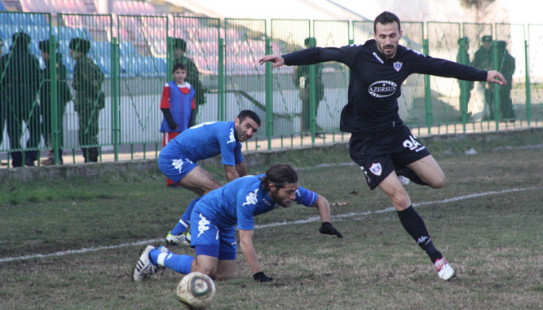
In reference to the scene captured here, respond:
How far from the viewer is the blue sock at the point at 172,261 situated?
251 inches

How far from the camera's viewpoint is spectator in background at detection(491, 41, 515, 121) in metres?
20.8

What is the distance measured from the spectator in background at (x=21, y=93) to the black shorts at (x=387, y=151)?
24.1 feet

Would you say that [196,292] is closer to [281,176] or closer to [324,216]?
[281,176]

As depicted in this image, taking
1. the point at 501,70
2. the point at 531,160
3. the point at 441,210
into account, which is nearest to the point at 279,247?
the point at 441,210

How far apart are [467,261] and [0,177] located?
303 inches

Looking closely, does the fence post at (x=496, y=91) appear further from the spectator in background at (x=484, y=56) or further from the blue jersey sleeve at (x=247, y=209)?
the blue jersey sleeve at (x=247, y=209)

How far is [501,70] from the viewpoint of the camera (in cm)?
2086

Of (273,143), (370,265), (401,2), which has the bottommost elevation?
(370,265)

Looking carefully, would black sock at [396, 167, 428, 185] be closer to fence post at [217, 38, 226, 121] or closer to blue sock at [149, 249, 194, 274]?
blue sock at [149, 249, 194, 274]

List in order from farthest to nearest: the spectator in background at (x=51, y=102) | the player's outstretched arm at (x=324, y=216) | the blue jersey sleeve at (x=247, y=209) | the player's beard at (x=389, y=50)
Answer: the spectator in background at (x=51, y=102) < the player's beard at (x=389, y=50) < the player's outstretched arm at (x=324, y=216) < the blue jersey sleeve at (x=247, y=209)

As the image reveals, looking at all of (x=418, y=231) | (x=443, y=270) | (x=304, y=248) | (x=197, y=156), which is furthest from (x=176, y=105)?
(x=443, y=270)

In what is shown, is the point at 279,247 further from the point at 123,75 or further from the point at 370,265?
the point at 123,75

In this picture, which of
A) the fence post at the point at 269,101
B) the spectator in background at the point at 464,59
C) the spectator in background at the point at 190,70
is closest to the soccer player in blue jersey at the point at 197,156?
the spectator in background at the point at 190,70

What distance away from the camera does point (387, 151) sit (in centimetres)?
686
